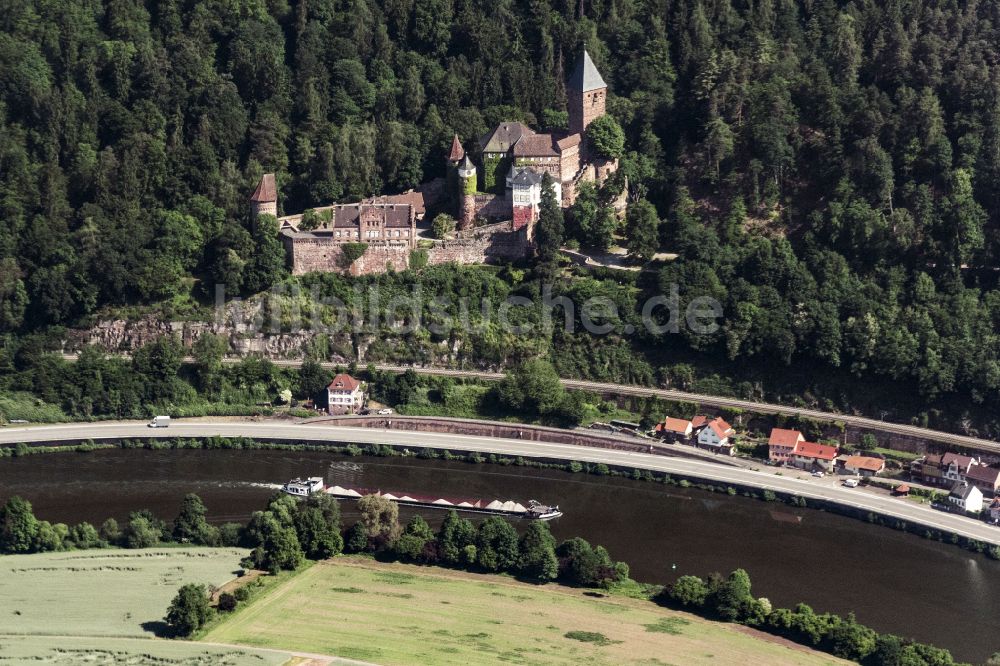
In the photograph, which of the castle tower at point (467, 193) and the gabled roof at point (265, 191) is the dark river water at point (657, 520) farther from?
the castle tower at point (467, 193)

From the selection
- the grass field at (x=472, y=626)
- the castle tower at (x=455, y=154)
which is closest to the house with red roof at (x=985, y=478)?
the grass field at (x=472, y=626)

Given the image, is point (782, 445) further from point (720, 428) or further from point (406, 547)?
point (406, 547)

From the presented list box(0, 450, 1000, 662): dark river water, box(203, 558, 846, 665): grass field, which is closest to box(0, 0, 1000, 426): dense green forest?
box(0, 450, 1000, 662): dark river water

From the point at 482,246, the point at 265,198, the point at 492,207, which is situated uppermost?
the point at 265,198

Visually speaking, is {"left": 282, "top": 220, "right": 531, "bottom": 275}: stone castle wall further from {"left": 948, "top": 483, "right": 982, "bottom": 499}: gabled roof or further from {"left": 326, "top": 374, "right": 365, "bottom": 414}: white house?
{"left": 948, "top": 483, "right": 982, "bottom": 499}: gabled roof

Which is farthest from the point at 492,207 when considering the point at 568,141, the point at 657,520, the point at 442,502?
the point at 657,520

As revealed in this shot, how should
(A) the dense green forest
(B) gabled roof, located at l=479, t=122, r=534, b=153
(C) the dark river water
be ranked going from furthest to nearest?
(B) gabled roof, located at l=479, t=122, r=534, b=153, (A) the dense green forest, (C) the dark river water

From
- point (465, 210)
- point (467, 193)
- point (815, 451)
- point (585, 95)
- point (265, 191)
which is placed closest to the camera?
point (815, 451)
